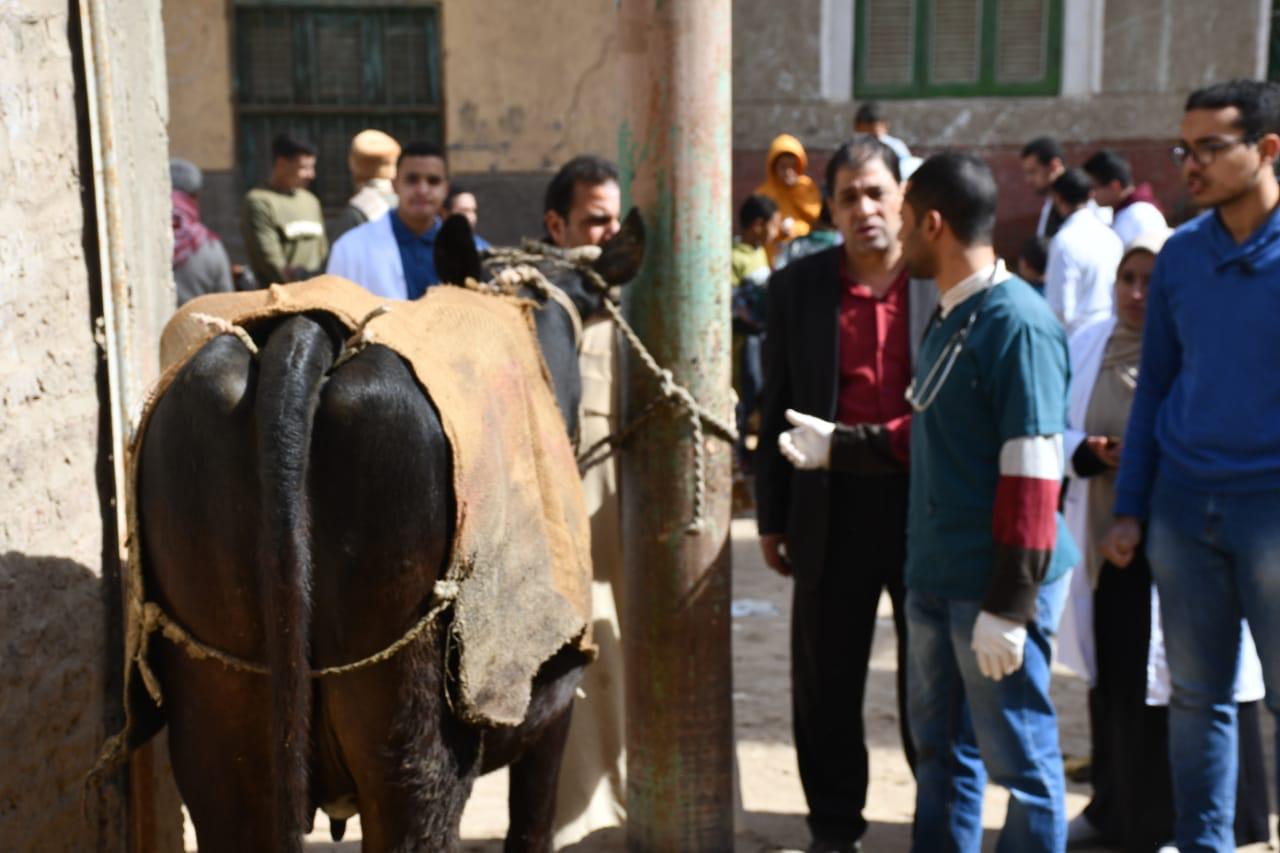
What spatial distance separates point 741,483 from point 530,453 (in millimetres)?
7187

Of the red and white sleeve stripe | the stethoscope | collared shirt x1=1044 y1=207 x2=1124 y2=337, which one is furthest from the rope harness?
collared shirt x1=1044 y1=207 x2=1124 y2=337

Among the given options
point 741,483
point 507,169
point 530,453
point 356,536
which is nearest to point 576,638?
point 530,453

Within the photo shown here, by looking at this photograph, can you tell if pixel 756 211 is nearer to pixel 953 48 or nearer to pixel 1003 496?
pixel 953 48

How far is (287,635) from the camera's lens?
2.54m

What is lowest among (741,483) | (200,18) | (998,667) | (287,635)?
(741,483)

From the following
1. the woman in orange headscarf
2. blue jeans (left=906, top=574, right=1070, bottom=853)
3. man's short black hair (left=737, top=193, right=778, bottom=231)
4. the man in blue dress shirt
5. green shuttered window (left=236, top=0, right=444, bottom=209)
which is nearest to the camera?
blue jeans (left=906, top=574, right=1070, bottom=853)

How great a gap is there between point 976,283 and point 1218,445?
73cm


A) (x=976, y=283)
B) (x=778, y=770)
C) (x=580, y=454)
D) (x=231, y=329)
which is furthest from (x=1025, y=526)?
(x=778, y=770)

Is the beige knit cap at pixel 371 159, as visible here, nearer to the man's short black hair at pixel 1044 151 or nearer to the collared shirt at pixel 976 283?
the man's short black hair at pixel 1044 151

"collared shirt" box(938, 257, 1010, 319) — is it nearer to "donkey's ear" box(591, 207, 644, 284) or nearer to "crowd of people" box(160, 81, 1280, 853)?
"crowd of people" box(160, 81, 1280, 853)

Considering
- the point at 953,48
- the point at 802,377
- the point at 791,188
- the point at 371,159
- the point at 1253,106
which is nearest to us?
the point at 1253,106

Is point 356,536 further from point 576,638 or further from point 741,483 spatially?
point 741,483

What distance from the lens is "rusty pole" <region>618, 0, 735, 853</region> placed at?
12.7ft

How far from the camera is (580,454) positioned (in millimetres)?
4105
